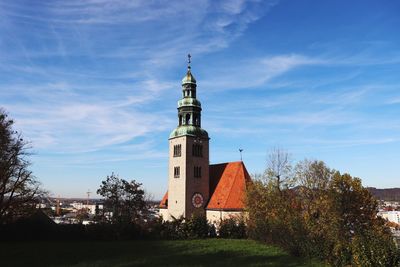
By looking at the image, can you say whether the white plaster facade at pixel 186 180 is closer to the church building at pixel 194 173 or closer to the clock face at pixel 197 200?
the church building at pixel 194 173

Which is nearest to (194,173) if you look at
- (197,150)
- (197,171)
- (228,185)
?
(197,171)

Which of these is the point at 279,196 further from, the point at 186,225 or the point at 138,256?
the point at 138,256

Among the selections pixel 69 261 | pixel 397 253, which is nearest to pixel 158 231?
pixel 69 261

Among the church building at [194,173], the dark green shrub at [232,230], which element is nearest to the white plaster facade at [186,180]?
the church building at [194,173]

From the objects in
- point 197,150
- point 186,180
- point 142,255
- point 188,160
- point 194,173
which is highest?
point 197,150

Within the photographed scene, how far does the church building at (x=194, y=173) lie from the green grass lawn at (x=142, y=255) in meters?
17.2

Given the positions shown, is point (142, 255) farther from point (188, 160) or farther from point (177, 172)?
point (177, 172)

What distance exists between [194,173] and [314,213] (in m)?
14.9

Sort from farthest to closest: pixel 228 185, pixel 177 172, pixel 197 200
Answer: pixel 177 172 < pixel 197 200 < pixel 228 185

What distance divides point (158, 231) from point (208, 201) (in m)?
14.9

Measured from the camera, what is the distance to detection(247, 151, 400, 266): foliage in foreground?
18703 millimetres

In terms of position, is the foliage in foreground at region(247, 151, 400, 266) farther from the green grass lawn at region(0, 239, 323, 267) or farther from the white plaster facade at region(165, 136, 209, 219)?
the white plaster facade at region(165, 136, 209, 219)

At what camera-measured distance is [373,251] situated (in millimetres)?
14039

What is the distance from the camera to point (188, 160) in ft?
138
